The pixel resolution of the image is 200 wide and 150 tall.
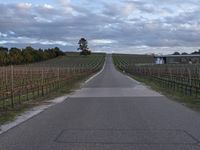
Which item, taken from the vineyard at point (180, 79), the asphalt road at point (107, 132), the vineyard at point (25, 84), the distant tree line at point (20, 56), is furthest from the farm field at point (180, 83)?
the distant tree line at point (20, 56)

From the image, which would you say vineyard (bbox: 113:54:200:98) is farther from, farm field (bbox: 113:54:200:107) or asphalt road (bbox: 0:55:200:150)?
asphalt road (bbox: 0:55:200:150)

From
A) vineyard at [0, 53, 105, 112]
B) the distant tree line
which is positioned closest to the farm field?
vineyard at [0, 53, 105, 112]

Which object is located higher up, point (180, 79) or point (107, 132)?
point (107, 132)

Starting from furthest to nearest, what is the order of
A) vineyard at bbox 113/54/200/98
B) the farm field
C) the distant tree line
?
the distant tree line < vineyard at bbox 113/54/200/98 < the farm field

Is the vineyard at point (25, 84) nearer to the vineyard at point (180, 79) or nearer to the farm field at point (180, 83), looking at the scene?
the farm field at point (180, 83)

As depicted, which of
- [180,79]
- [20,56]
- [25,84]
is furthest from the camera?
[20,56]

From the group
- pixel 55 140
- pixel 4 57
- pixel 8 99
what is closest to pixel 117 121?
pixel 55 140

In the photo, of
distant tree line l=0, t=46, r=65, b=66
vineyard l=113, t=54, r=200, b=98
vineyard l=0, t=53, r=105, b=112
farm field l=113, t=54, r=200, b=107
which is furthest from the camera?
distant tree line l=0, t=46, r=65, b=66

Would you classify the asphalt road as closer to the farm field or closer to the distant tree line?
the farm field

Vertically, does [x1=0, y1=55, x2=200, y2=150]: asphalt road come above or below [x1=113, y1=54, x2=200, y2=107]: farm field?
above

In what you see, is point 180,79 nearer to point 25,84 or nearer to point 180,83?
point 180,83

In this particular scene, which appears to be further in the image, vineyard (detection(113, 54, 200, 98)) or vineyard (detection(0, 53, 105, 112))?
vineyard (detection(113, 54, 200, 98))

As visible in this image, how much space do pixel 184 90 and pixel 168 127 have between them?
67.6ft

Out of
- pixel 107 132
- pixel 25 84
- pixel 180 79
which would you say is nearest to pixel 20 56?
pixel 180 79
